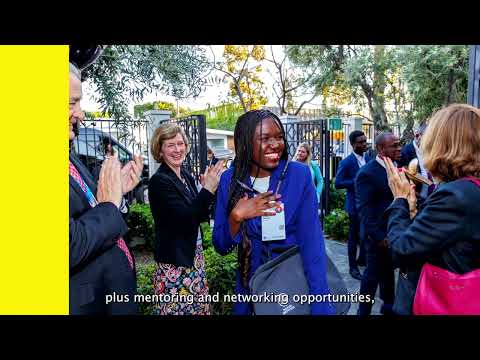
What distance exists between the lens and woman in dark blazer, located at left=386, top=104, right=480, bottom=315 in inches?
56.0

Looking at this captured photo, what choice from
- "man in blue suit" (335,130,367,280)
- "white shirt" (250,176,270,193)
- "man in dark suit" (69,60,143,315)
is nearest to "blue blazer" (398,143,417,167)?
"man in blue suit" (335,130,367,280)

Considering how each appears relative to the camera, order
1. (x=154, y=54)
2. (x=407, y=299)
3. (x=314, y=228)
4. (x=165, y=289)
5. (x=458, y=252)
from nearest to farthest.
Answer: (x=458, y=252), (x=407, y=299), (x=314, y=228), (x=165, y=289), (x=154, y=54)

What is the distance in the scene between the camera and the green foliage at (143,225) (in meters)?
5.43

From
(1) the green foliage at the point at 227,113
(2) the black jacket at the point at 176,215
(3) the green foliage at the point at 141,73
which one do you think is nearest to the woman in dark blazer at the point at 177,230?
(2) the black jacket at the point at 176,215

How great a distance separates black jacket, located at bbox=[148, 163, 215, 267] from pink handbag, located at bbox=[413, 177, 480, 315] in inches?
51.8

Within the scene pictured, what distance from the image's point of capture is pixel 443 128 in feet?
5.14

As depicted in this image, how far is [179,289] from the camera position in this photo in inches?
95.9

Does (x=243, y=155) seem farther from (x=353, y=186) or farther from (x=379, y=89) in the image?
(x=379, y=89)

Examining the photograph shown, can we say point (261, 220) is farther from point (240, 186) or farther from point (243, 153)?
point (243, 153)

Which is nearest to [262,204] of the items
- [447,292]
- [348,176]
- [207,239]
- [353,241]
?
[447,292]

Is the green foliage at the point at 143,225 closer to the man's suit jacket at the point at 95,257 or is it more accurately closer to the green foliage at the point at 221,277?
the green foliage at the point at 221,277

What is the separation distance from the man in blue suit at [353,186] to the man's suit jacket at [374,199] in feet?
4.80

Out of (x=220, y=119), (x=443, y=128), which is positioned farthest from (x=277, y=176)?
(x=220, y=119)

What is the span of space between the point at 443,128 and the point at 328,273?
918 millimetres
